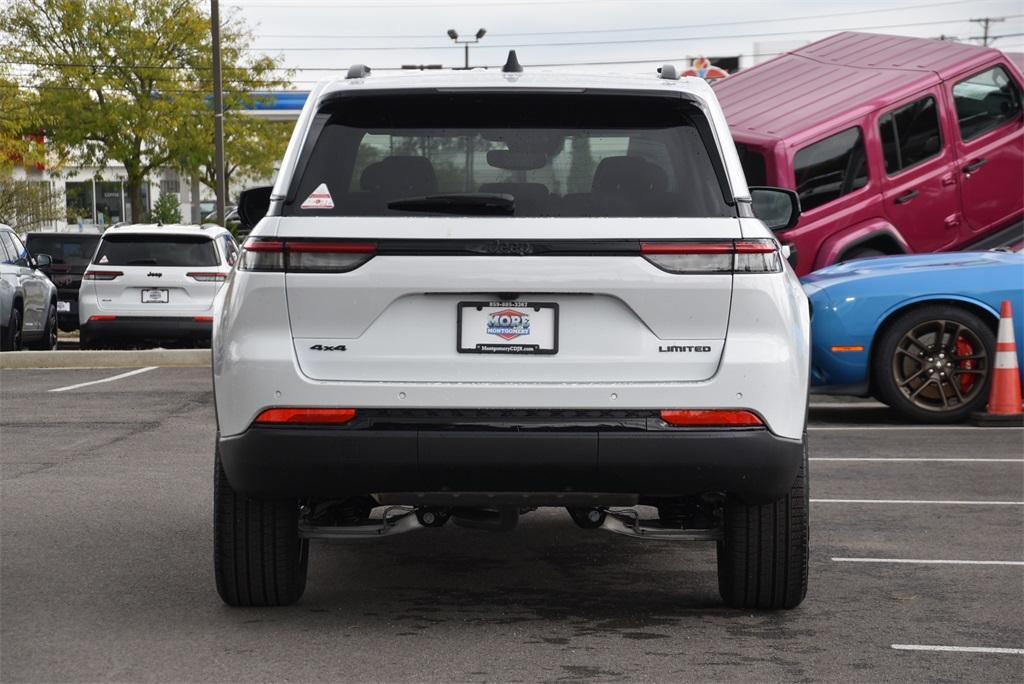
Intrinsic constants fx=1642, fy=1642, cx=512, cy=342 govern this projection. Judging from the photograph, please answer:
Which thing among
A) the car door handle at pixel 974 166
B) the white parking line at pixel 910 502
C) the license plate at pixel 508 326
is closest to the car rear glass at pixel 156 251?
the car door handle at pixel 974 166

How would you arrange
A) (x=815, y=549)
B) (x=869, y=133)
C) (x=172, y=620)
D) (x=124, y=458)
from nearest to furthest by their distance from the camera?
(x=172, y=620), (x=815, y=549), (x=124, y=458), (x=869, y=133)

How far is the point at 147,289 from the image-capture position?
720 inches

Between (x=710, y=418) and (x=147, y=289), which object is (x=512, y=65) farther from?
(x=147, y=289)

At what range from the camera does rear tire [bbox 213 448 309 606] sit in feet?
19.2

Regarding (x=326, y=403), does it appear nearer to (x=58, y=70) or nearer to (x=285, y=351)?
(x=285, y=351)

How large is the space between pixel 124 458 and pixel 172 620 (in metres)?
4.55

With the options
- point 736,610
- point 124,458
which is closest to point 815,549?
point 736,610

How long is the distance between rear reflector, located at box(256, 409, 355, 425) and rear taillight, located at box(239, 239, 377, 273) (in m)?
0.46

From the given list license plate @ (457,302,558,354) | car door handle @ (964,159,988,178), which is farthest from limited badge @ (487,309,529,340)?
car door handle @ (964,159,988,178)

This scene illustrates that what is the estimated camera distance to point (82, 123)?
47312 mm

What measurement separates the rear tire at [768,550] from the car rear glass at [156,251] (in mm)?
13213

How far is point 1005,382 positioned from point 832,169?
495 centimetres

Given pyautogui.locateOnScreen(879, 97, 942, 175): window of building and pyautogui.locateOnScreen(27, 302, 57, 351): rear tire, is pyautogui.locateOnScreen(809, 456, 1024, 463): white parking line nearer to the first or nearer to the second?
pyautogui.locateOnScreen(879, 97, 942, 175): window of building

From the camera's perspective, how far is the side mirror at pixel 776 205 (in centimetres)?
689
